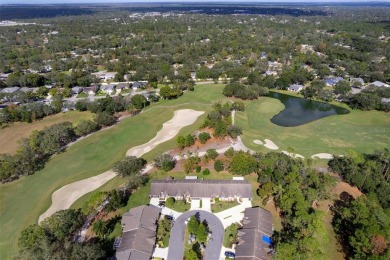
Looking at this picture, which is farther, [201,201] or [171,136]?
[171,136]

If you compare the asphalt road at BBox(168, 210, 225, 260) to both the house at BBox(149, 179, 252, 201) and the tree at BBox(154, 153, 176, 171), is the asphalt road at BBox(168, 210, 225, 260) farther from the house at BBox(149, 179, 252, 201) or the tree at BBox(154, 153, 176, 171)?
the tree at BBox(154, 153, 176, 171)

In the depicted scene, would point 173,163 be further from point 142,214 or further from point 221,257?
point 221,257

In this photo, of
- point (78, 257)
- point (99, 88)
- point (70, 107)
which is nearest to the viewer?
point (78, 257)

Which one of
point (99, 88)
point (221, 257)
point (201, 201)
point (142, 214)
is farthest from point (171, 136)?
point (99, 88)

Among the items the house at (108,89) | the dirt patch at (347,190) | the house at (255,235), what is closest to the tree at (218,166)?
the house at (255,235)

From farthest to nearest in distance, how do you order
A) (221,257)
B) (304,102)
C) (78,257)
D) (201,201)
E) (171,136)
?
(304,102) < (171,136) < (201,201) < (221,257) < (78,257)

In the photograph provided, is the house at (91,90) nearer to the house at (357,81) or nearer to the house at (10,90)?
the house at (10,90)
